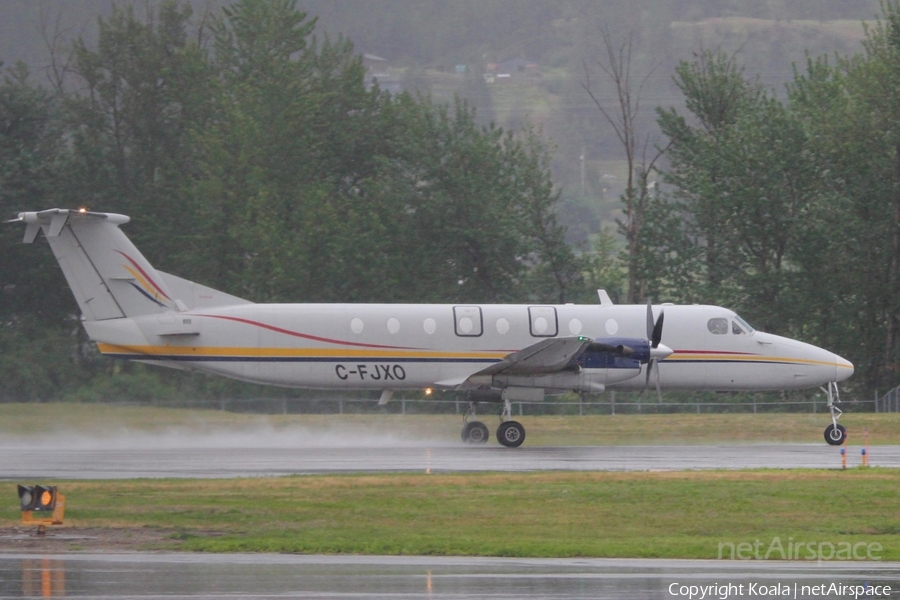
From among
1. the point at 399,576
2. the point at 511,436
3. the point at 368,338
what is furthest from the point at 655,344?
the point at 399,576

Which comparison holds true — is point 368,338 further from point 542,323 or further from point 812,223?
point 812,223

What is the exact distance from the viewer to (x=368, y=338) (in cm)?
2452

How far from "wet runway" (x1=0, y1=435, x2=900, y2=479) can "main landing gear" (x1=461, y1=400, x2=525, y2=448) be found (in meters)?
0.24

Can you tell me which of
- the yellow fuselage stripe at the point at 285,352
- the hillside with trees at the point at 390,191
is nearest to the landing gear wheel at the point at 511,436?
the yellow fuselage stripe at the point at 285,352

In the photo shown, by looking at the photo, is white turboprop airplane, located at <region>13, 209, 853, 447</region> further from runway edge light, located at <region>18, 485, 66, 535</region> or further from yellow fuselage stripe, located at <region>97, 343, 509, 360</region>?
runway edge light, located at <region>18, 485, 66, 535</region>

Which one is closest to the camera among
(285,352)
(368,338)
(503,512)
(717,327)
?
(503,512)

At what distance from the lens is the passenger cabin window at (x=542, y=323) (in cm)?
2488

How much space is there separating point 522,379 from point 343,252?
18689 millimetres

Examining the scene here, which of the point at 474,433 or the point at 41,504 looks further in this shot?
the point at 474,433

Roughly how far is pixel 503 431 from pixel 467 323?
253cm

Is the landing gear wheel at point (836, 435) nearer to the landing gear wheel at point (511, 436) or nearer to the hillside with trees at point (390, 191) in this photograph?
the landing gear wheel at point (511, 436)

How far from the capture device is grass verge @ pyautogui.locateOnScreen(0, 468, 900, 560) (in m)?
13.4

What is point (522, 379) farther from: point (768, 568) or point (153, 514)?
point (768, 568)

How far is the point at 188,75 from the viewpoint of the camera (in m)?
50.8
